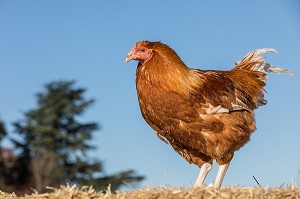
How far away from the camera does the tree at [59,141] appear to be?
24219 millimetres

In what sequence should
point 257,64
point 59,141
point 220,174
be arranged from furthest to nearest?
1. point 59,141
2. point 257,64
3. point 220,174

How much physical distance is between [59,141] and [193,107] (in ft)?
69.0

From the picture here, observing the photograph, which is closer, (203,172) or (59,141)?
(203,172)

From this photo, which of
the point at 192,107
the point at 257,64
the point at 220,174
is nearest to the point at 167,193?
the point at 192,107

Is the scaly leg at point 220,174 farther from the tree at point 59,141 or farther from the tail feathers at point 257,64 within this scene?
the tree at point 59,141

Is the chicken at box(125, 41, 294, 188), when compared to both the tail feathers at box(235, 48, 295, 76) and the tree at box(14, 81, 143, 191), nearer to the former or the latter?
the tail feathers at box(235, 48, 295, 76)

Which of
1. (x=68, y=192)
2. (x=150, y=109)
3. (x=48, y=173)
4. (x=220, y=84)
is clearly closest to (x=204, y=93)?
(x=220, y=84)

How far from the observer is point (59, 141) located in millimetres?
25750

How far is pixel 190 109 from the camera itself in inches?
217

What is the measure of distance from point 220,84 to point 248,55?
4.65 feet

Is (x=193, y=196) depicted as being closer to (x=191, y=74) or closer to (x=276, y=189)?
(x=276, y=189)

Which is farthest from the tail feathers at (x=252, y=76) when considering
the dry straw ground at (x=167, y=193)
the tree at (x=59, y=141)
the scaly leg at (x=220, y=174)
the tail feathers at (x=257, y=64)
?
the tree at (x=59, y=141)

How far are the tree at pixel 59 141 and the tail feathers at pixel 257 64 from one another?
17468 mm

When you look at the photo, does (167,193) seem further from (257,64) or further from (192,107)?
(257,64)
